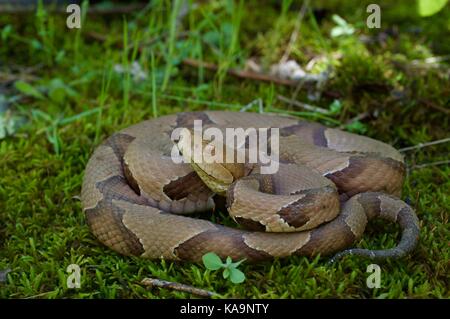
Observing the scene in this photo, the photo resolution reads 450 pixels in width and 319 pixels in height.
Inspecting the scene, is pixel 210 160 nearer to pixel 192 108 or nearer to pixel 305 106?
pixel 192 108

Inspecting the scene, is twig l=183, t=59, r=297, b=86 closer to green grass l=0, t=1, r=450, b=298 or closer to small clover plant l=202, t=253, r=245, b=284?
green grass l=0, t=1, r=450, b=298

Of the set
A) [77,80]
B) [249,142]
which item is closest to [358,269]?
[249,142]

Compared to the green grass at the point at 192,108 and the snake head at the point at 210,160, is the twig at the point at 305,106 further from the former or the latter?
the snake head at the point at 210,160

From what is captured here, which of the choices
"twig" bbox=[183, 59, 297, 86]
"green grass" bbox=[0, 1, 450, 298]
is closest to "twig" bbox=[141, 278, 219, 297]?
"green grass" bbox=[0, 1, 450, 298]

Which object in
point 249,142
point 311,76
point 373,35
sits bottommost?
point 249,142

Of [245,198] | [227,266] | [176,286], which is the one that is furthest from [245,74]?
[176,286]

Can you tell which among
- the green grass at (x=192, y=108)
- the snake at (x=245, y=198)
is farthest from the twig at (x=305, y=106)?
the snake at (x=245, y=198)

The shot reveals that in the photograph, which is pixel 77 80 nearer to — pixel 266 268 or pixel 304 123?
pixel 304 123
